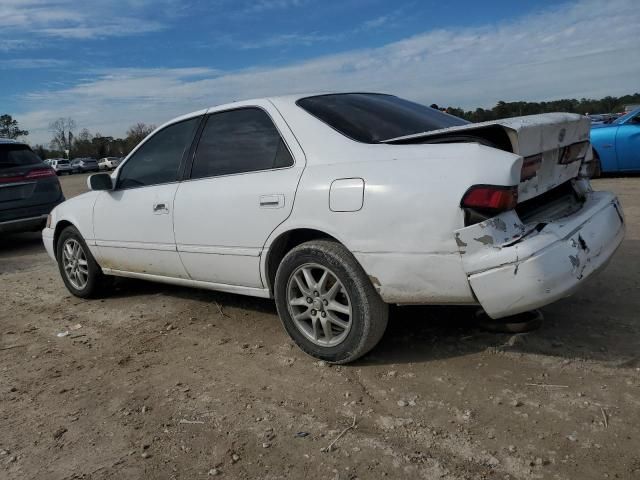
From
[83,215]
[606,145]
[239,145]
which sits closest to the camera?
[239,145]

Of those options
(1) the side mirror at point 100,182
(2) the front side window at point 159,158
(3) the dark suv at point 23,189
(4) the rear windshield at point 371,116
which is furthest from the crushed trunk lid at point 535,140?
(3) the dark suv at point 23,189

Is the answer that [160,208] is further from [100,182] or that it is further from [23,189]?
[23,189]

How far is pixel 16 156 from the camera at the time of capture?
840 centimetres

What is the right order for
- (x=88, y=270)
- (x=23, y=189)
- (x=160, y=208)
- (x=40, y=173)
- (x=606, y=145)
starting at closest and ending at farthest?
(x=160, y=208)
(x=88, y=270)
(x=23, y=189)
(x=40, y=173)
(x=606, y=145)

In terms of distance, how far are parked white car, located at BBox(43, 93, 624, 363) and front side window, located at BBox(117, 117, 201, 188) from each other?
0.7 inches

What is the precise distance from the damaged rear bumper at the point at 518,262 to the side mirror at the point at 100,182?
317 cm

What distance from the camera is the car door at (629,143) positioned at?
31.7 ft

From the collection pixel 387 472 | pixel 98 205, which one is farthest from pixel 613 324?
pixel 98 205

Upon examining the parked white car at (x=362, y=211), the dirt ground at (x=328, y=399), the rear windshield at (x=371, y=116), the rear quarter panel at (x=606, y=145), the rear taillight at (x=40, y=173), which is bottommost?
the dirt ground at (x=328, y=399)

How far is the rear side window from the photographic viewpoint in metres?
3.48

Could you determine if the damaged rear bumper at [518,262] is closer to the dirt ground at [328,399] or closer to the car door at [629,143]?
the dirt ground at [328,399]

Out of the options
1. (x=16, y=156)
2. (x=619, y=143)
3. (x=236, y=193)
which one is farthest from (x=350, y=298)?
(x=619, y=143)

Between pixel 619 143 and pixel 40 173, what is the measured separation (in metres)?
9.75

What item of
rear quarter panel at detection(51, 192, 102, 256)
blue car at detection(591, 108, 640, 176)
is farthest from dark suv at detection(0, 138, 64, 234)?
blue car at detection(591, 108, 640, 176)
